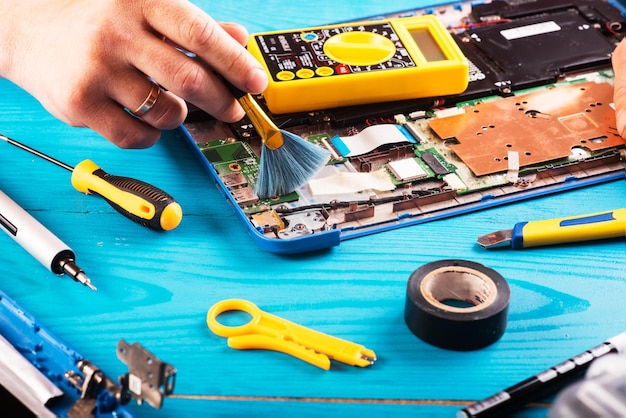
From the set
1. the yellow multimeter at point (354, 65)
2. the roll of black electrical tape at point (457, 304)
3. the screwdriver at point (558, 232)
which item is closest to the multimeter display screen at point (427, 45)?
the yellow multimeter at point (354, 65)

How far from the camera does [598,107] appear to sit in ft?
6.09

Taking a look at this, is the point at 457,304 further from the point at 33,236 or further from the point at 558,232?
the point at 33,236

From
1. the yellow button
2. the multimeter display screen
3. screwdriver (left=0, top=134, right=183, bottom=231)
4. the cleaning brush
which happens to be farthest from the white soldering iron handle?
the multimeter display screen

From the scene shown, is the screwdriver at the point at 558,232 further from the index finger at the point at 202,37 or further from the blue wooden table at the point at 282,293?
the index finger at the point at 202,37

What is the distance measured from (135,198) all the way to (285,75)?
43cm

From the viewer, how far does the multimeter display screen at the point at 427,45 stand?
6.20 feet

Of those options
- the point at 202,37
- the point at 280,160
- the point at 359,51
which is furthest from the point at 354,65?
the point at 202,37

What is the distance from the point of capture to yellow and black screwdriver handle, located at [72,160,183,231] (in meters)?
1.55

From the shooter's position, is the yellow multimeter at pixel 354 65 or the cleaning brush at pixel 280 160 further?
the yellow multimeter at pixel 354 65

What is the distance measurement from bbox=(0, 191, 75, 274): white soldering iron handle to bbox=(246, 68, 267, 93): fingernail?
41 cm

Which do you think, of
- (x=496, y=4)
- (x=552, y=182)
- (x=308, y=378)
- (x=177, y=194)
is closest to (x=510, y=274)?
(x=552, y=182)

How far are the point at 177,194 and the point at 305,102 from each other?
1.08 ft

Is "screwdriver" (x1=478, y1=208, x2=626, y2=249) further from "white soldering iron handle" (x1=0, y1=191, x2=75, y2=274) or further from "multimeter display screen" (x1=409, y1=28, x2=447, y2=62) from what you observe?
"white soldering iron handle" (x1=0, y1=191, x2=75, y2=274)

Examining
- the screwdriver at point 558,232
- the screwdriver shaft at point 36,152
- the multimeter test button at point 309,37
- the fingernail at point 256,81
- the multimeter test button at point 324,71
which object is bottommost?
the screwdriver shaft at point 36,152
